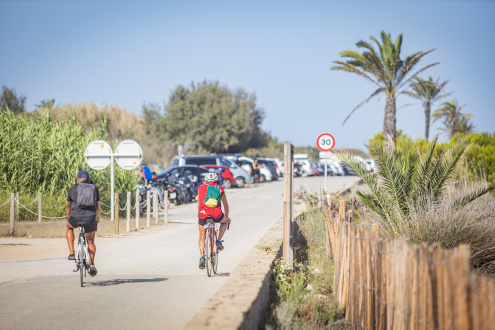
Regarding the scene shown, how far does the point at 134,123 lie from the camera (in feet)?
172

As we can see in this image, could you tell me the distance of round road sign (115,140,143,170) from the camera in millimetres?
18734

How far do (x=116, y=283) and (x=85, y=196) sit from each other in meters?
1.37

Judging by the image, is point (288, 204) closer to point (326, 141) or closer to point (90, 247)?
point (90, 247)

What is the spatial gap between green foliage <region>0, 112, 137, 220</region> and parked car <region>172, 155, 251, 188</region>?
54.9 feet

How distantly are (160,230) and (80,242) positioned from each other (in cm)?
863

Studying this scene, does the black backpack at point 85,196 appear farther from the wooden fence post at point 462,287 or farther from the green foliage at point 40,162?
the green foliage at point 40,162

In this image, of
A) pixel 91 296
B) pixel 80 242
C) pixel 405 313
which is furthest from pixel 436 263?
pixel 80 242

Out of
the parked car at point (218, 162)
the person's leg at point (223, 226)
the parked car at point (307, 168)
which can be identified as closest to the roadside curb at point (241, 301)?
the person's leg at point (223, 226)

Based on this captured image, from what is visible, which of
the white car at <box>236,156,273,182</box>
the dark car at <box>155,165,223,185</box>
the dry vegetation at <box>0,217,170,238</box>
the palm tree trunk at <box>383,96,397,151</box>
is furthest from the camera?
the white car at <box>236,156,273,182</box>

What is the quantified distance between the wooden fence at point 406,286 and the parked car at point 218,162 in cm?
3036

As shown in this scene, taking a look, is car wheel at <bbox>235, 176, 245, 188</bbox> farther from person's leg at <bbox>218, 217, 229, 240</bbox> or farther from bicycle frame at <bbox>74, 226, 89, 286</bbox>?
bicycle frame at <bbox>74, 226, 89, 286</bbox>

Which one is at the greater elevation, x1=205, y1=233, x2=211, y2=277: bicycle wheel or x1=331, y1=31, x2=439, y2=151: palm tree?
x1=331, y1=31, x2=439, y2=151: palm tree

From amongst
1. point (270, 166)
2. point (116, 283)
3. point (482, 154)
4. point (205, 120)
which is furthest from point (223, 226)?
point (205, 120)

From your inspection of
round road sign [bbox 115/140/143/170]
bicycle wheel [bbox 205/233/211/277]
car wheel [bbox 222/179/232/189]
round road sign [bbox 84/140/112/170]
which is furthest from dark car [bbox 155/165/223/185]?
bicycle wheel [bbox 205/233/211/277]
